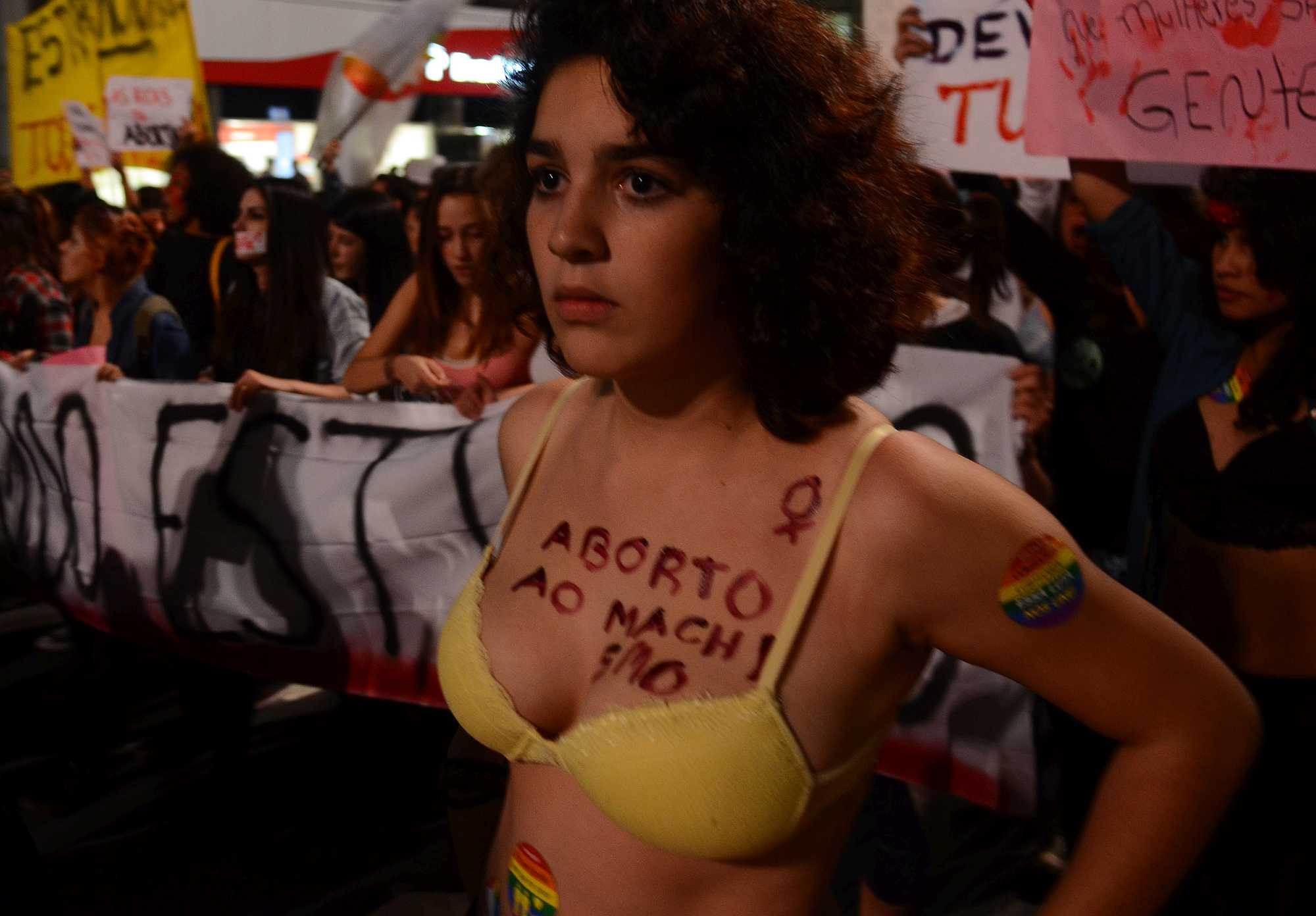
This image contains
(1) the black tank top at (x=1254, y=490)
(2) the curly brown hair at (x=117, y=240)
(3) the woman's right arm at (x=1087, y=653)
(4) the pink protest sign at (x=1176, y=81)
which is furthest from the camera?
(2) the curly brown hair at (x=117, y=240)

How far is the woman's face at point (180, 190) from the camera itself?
5445 millimetres

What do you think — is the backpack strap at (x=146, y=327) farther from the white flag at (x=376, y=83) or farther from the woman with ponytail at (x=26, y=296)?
the woman with ponytail at (x=26, y=296)

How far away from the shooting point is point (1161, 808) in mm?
1188

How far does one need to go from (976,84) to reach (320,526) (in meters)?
2.19

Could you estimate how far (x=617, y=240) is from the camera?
1.23m

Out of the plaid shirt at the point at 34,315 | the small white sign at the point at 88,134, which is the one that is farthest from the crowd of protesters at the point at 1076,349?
the small white sign at the point at 88,134

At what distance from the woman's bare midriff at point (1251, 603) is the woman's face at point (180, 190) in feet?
15.0

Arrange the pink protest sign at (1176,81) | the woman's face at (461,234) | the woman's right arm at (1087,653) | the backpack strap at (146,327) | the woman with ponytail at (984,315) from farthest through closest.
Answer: the backpack strap at (146,327), the woman's face at (461,234), the woman with ponytail at (984,315), the pink protest sign at (1176,81), the woman's right arm at (1087,653)

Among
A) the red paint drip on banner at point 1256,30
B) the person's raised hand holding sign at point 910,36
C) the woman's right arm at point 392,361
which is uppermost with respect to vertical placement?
the red paint drip on banner at point 1256,30

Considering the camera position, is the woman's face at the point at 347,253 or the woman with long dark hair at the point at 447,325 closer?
the woman with long dark hair at the point at 447,325

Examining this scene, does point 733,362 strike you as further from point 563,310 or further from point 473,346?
point 473,346

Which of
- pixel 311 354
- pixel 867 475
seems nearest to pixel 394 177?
pixel 311 354

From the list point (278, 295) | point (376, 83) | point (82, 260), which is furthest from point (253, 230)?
point (376, 83)

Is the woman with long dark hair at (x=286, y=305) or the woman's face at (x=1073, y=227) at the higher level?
the woman's face at (x=1073, y=227)
